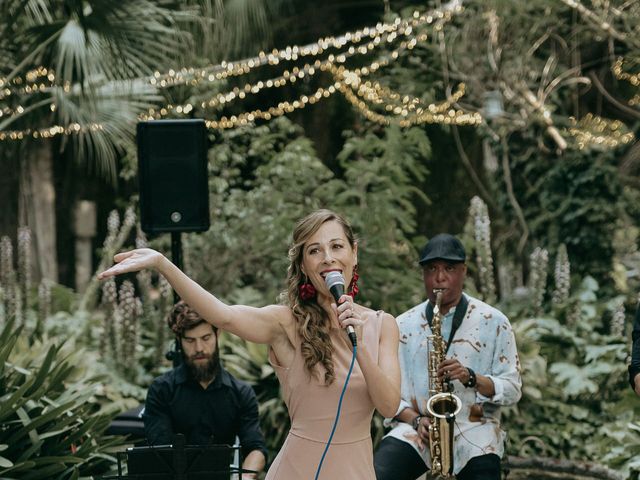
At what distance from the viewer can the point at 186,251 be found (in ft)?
35.7

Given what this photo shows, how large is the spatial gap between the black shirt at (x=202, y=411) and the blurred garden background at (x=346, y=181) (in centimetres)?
67

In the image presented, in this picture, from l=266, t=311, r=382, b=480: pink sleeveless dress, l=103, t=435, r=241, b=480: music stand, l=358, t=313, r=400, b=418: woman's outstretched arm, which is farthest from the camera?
l=103, t=435, r=241, b=480: music stand

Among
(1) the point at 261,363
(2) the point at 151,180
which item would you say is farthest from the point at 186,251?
(2) the point at 151,180

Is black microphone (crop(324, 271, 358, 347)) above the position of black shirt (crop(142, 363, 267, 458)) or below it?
above

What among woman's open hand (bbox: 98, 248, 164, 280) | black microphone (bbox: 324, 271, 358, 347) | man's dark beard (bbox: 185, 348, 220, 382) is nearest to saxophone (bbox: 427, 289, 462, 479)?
man's dark beard (bbox: 185, 348, 220, 382)

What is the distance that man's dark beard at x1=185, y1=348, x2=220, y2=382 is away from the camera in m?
5.40

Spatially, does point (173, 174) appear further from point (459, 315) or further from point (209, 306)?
point (209, 306)

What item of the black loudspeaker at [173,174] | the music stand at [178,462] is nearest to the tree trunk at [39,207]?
the black loudspeaker at [173,174]

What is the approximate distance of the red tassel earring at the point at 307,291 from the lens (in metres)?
3.74

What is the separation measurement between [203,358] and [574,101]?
8.02 metres

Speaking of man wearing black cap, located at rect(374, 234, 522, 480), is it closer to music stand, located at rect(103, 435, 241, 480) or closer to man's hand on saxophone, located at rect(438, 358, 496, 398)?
man's hand on saxophone, located at rect(438, 358, 496, 398)

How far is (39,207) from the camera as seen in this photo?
630 inches

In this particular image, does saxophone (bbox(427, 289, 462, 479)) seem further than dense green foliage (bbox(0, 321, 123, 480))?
No

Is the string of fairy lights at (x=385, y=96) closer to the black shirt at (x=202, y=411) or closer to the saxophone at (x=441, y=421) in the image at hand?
the black shirt at (x=202, y=411)
